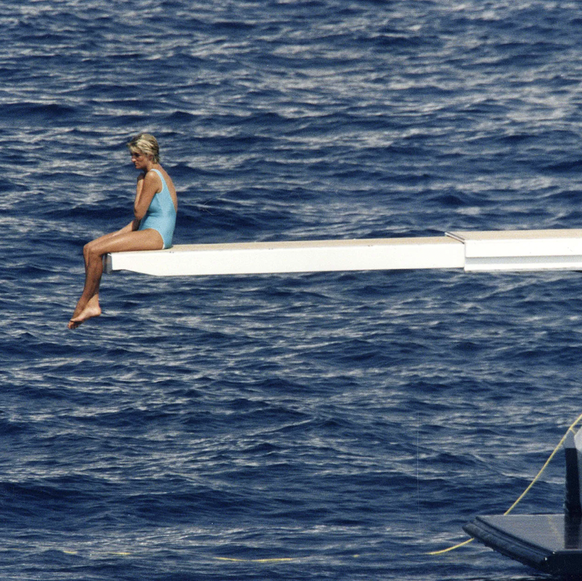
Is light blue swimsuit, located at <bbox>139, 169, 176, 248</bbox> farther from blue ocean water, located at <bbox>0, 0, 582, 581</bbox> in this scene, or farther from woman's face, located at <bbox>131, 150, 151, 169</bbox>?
blue ocean water, located at <bbox>0, 0, 582, 581</bbox>

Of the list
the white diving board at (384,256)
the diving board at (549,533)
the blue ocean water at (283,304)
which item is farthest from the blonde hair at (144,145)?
the diving board at (549,533)

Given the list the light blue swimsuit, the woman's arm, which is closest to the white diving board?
the light blue swimsuit

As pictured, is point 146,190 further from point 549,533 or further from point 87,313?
point 549,533

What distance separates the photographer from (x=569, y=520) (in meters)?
12.6

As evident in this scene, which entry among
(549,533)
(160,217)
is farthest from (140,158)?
(549,533)

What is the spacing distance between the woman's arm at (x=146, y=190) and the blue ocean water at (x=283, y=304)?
4.62 meters

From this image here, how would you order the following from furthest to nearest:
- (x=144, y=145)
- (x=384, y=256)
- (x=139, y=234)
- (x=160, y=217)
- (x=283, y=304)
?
(x=283, y=304)
(x=160, y=217)
(x=139, y=234)
(x=144, y=145)
(x=384, y=256)

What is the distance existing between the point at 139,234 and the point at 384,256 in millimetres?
2730

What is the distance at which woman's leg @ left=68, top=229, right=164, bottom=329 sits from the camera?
1154 centimetres

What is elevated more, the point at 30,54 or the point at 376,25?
the point at 376,25

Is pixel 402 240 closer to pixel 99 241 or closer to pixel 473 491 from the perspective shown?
pixel 99 241

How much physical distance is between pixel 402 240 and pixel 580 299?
1145 centimetres

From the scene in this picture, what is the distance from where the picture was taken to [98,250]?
11516mm

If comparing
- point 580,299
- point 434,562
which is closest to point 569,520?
point 434,562
